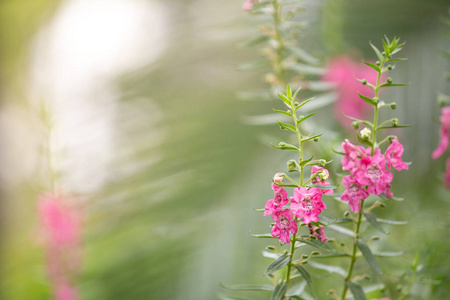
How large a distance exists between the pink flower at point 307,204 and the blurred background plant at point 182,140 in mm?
329

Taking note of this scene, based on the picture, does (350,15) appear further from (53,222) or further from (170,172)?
(53,222)

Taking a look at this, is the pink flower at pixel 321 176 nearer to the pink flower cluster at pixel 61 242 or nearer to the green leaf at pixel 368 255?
the green leaf at pixel 368 255

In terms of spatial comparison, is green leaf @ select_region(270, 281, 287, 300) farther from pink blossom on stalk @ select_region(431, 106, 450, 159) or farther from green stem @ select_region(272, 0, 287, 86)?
green stem @ select_region(272, 0, 287, 86)

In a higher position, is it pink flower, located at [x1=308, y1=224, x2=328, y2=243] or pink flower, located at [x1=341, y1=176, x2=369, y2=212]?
pink flower, located at [x1=341, y1=176, x2=369, y2=212]

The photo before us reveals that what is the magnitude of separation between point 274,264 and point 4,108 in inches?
74.2

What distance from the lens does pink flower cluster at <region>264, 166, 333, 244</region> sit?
330 mm

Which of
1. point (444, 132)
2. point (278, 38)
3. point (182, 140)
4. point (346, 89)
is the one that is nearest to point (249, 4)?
point (278, 38)

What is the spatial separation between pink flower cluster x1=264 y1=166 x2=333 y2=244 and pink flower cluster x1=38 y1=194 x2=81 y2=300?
2.14 feet

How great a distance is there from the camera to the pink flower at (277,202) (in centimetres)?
34

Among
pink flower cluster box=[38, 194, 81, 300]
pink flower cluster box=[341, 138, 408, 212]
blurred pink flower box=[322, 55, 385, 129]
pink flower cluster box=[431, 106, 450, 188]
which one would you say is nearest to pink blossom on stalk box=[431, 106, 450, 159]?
pink flower cluster box=[431, 106, 450, 188]

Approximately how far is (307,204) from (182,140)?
74 cm

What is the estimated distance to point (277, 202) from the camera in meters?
0.35

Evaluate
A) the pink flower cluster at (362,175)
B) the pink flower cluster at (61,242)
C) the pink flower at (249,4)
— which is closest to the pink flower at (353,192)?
the pink flower cluster at (362,175)

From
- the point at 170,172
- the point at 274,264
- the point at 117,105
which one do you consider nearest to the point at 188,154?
the point at 170,172
